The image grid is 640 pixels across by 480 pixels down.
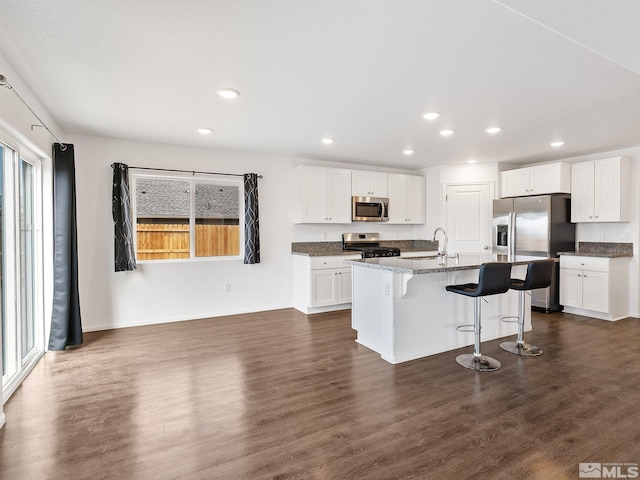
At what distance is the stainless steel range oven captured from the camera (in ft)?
18.7

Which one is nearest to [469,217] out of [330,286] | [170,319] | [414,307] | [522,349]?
[330,286]

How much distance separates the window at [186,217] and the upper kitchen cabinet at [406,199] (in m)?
2.65

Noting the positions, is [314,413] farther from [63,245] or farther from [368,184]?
[368,184]

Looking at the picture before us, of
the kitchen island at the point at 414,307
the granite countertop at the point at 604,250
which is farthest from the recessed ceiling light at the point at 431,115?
the granite countertop at the point at 604,250

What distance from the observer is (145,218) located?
4.70m

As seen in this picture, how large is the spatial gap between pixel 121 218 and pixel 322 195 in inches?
109

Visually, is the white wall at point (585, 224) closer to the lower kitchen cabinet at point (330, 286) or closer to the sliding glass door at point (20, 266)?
the lower kitchen cabinet at point (330, 286)

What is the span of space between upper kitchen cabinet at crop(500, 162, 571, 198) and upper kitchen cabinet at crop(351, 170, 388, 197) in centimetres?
195

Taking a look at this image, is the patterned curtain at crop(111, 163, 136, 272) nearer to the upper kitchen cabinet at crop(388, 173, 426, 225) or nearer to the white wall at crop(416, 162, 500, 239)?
the upper kitchen cabinet at crop(388, 173, 426, 225)

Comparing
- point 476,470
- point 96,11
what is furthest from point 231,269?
point 476,470

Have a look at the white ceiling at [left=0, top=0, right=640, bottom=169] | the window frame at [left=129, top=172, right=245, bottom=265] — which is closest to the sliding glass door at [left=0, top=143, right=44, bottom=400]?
the white ceiling at [left=0, top=0, right=640, bottom=169]

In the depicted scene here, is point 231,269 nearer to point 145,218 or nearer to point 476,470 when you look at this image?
point 145,218

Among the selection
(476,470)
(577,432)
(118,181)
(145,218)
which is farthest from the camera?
(145,218)

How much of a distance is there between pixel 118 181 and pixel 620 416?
5237 mm
